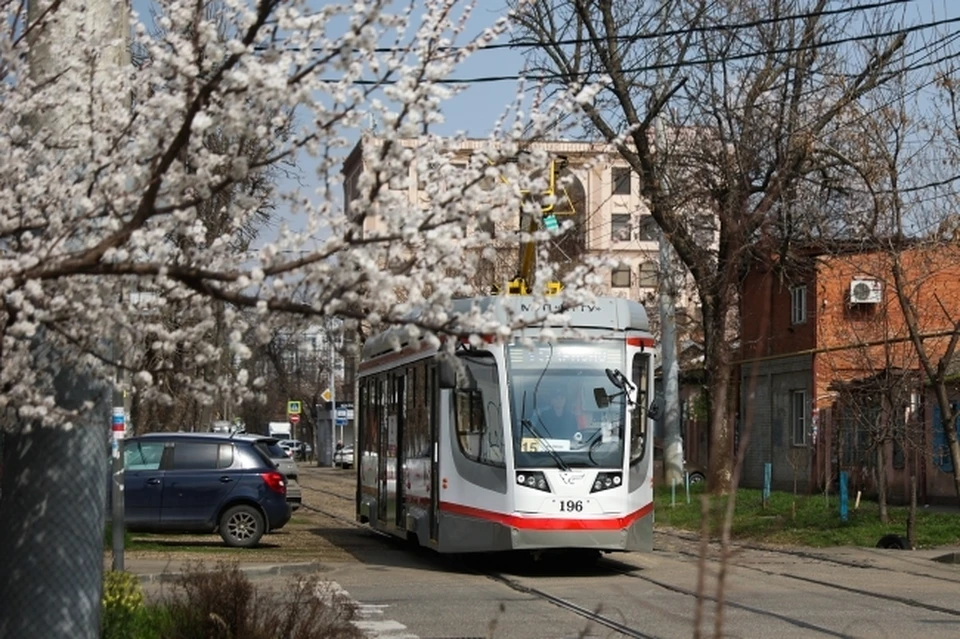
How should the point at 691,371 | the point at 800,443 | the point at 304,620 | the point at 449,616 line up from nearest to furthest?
the point at 304,620 → the point at 449,616 → the point at 800,443 → the point at 691,371

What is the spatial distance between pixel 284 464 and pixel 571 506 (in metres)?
16.2

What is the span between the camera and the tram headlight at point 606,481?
17594 millimetres

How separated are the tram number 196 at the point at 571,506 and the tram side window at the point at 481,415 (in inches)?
31.9

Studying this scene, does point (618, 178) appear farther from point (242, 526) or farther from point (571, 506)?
point (242, 526)

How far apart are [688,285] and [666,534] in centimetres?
1037

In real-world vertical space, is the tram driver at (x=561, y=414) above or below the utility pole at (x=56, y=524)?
above

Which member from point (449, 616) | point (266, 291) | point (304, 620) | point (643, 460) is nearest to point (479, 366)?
point (643, 460)

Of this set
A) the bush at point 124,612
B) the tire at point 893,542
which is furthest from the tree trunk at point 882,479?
the bush at point 124,612

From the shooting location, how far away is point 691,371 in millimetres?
53250

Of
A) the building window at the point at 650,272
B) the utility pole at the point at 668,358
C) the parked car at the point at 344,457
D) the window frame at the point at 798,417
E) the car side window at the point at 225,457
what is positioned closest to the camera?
the car side window at the point at 225,457

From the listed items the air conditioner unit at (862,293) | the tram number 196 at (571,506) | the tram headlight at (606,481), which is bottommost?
the tram number 196 at (571,506)

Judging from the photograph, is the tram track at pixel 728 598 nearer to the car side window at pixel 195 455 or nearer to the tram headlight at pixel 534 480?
the tram headlight at pixel 534 480

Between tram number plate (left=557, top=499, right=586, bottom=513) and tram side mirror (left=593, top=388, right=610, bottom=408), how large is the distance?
3.76 ft

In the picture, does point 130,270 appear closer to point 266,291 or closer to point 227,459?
point 266,291
